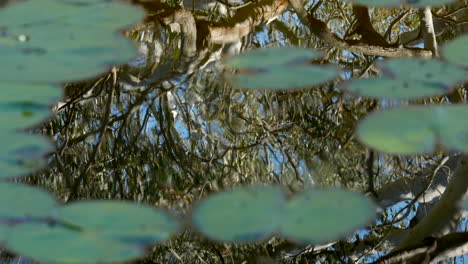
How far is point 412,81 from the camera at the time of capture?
0.85 metres

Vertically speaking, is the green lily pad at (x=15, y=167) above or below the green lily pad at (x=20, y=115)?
below

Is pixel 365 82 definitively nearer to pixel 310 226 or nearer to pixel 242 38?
pixel 310 226

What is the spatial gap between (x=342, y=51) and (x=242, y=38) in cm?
36

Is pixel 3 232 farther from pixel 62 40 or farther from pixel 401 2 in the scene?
pixel 401 2

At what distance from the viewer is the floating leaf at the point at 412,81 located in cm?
84

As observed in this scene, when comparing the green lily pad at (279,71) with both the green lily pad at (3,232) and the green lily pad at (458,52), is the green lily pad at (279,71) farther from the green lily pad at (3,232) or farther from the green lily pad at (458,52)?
the green lily pad at (3,232)

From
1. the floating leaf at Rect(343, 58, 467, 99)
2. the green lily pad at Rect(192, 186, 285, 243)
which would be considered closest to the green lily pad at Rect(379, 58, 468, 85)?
the floating leaf at Rect(343, 58, 467, 99)

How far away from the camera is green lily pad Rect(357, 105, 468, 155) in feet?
2.44

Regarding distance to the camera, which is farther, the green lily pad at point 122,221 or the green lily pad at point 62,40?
the green lily pad at point 62,40

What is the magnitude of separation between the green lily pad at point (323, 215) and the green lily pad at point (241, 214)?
0.7 inches

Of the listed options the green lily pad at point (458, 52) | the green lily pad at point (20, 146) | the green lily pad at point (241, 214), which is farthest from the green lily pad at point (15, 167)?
the green lily pad at point (458, 52)

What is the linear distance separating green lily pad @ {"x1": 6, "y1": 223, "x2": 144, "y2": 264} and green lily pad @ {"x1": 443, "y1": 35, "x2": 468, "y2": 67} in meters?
0.51

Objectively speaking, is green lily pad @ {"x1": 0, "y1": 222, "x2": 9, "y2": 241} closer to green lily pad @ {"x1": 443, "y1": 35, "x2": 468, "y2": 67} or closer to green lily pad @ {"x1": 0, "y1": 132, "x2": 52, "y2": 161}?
green lily pad @ {"x1": 0, "y1": 132, "x2": 52, "y2": 161}

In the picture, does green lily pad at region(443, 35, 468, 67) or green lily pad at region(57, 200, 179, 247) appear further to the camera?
green lily pad at region(443, 35, 468, 67)
